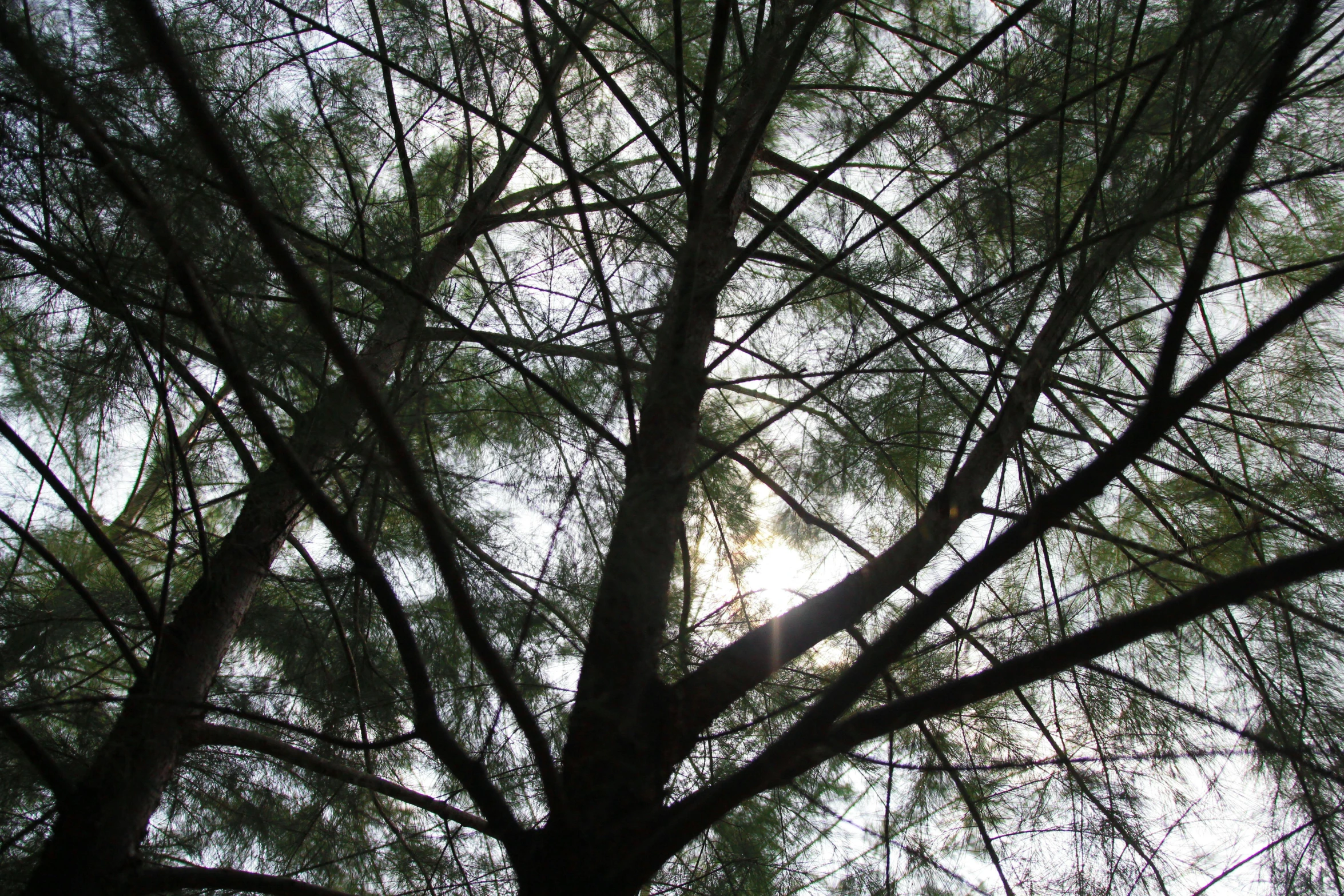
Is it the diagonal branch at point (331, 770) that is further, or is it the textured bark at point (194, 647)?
the textured bark at point (194, 647)

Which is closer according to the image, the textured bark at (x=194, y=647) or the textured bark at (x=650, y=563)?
the textured bark at (x=650, y=563)

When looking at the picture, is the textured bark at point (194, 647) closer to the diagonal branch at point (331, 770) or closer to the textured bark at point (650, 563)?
the diagonal branch at point (331, 770)

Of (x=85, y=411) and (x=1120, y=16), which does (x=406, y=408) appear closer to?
(x=85, y=411)

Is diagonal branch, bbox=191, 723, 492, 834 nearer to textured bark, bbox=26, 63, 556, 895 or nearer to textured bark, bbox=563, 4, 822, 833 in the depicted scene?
textured bark, bbox=26, 63, 556, 895

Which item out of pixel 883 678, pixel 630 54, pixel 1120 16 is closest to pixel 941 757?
pixel 883 678

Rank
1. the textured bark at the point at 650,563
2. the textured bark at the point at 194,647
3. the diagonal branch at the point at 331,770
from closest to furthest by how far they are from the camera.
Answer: the textured bark at the point at 650,563, the diagonal branch at the point at 331,770, the textured bark at the point at 194,647

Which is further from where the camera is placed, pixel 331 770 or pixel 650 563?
pixel 331 770

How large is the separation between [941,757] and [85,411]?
223 cm

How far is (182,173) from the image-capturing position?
1589 millimetres

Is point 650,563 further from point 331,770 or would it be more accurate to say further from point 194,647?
point 194,647

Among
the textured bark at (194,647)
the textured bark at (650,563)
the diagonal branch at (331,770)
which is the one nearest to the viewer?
the textured bark at (650,563)

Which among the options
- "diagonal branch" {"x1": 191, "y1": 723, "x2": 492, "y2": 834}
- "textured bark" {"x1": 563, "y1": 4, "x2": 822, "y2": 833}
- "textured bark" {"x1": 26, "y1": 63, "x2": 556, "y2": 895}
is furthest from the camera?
"textured bark" {"x1": 26, "y1": 63, "x2": 556, "y2": 895}

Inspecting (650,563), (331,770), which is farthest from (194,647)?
(650,563)

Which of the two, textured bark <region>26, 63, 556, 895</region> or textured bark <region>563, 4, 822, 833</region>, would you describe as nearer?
textured bark <region>563, 4, 822, 833</region>
